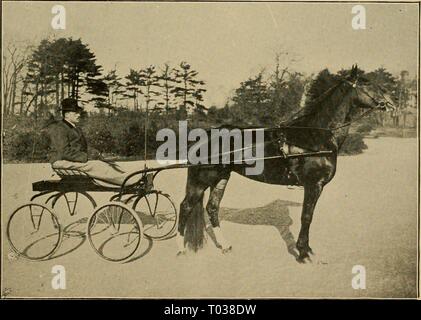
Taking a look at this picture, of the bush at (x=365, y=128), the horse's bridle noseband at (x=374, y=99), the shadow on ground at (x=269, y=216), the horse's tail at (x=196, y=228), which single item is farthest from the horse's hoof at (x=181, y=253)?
the horse's bridle noseband at (x=374, y=99)

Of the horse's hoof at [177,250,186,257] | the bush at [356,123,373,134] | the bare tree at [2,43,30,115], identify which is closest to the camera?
the horse's hoof at [177,250,186,257]

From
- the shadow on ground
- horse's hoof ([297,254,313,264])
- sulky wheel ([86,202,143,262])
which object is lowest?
horse's hoof ([297,254,313,264])

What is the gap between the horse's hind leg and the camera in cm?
543

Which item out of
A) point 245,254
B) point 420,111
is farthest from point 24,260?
point 420,111

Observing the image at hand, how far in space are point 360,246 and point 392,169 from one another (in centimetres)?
96

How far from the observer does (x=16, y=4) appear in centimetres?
555

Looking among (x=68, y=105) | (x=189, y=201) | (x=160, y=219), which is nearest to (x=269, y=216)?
(x=189, y=201)

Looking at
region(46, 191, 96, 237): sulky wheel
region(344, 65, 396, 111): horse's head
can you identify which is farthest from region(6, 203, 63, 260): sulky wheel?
region(344, 65, 396, 111): horse's head

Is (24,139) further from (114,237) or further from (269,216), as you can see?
(269,216)

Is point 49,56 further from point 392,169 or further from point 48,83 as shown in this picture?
point 392,169

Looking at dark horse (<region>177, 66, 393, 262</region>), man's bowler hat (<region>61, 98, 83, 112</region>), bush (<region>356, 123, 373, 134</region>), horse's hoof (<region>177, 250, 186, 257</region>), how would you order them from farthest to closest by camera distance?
bush (<region>356, 123, 373, 134</region>), horse's hoof (<region>177, 250, 186, 257</region>), man's bowler hat (<region>61, 98, 83, 112</region>), dark horse (<region>177, 66, 393, 262</region>)

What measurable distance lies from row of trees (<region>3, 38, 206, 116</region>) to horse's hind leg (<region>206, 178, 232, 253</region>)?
3.05ft

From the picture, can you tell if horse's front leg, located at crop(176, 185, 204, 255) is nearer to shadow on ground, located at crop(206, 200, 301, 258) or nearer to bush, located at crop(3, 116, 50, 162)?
shadow on ground, located at crop(206, 200, 301, 258)

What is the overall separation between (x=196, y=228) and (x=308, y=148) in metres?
1.46
